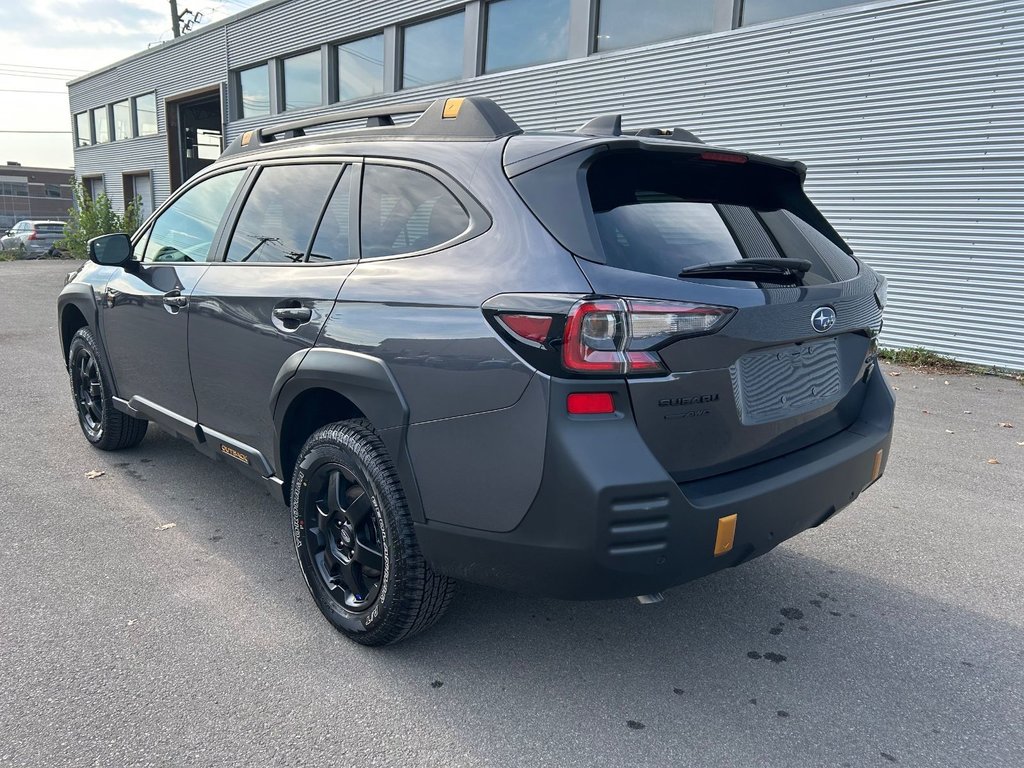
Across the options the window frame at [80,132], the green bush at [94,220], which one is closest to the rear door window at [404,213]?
the green bush at [94,220]

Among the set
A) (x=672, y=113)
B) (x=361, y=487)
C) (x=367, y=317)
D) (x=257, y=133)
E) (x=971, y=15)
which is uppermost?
(x=971, y=15)

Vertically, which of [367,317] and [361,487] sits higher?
[367,317]

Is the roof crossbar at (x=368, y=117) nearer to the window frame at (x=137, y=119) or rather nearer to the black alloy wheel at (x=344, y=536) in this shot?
the black alloy wheel at (x=344, y=536)

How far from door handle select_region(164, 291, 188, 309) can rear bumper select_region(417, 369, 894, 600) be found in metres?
1.90

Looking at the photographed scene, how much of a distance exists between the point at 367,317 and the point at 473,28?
12.7 metres

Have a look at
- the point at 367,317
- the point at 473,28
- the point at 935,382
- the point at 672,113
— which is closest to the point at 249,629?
the point at 367,317

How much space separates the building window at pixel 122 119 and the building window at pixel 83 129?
2893 mm

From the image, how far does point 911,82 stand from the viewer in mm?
8422

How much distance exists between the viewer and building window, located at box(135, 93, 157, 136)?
85.9ft

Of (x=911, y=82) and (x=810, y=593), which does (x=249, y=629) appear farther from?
(x=911, y=82)

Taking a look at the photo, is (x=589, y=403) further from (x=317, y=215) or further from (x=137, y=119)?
(x=137, y=119)

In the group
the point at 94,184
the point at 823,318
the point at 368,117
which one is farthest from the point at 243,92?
the point at 823,318

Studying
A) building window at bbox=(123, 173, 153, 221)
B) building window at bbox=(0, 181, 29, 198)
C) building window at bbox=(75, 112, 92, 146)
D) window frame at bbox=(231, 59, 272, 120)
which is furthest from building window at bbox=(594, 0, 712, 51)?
building window at bbox=(0, 181, 29, 198)

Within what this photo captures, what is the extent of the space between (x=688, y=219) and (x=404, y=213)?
3.19 feet
